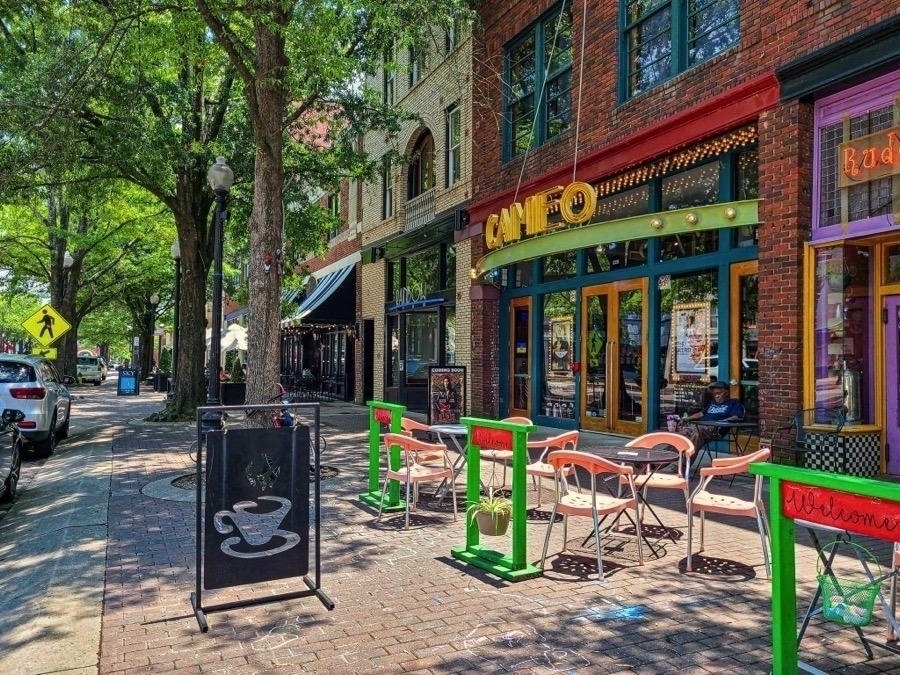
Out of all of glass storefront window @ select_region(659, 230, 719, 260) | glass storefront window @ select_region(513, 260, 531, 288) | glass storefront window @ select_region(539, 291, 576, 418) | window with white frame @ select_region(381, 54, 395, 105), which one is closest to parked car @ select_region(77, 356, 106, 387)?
window with white frame @ select_region(381, 54, 395, 105)

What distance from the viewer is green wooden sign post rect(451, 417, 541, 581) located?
514 cm

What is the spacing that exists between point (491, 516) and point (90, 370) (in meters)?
41.9

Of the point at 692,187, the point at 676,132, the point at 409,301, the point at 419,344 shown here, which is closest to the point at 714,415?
the point at 692,187

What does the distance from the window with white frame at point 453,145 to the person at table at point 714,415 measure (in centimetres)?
922

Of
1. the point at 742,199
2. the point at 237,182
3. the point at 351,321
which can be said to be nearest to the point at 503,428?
the point at 742,199

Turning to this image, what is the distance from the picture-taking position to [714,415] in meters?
9.19

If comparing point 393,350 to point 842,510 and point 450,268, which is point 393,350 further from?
point 842,510

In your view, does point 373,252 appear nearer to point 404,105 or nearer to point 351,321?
point 351,321

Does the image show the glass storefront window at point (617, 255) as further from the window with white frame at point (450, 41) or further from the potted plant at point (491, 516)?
the window with white frame at point (450, 41)

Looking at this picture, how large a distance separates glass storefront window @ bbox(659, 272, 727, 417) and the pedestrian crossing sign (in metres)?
12.4

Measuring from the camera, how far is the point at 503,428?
5.30m

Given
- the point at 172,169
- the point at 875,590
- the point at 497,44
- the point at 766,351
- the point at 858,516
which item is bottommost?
the point at 875,590

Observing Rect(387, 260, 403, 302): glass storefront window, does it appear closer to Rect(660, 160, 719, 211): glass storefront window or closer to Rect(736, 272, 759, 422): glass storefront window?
Rect(660, 160, 719, 211): glass storefront window

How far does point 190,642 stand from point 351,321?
19085mm
